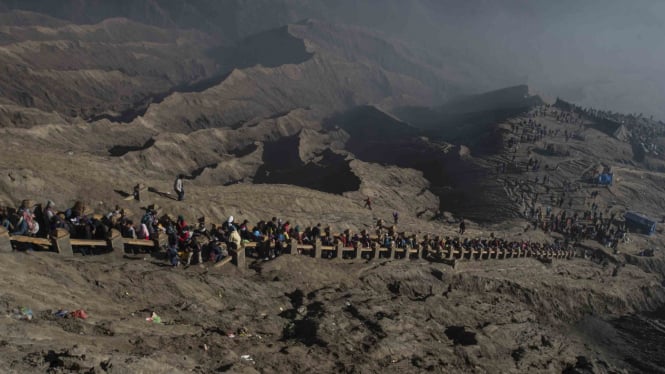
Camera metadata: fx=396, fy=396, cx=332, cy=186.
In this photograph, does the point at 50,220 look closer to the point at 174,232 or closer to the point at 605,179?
the point at 174,232

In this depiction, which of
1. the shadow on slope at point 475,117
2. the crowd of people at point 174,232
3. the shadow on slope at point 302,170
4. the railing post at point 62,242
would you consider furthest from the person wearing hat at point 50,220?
the shadow on slope at point 475,117

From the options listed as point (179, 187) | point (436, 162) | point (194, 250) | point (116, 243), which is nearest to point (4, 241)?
point (116, 243)

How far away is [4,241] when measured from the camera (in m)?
9.52

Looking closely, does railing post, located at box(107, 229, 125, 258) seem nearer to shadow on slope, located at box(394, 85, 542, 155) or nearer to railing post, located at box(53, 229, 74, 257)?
railing post, located at box(53, 229, 74, 257)

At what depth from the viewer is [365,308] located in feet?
41.9

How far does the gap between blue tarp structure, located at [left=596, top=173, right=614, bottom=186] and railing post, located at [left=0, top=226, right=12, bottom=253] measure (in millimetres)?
61797

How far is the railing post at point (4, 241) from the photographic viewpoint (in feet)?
30.9

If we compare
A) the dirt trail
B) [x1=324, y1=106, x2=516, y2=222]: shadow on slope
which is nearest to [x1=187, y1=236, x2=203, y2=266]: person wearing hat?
the dirt trail

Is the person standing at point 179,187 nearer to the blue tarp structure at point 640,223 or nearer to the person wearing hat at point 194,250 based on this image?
the person wearing hat at point 194,250

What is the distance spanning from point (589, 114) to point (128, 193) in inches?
3823

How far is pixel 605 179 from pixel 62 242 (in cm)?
6081

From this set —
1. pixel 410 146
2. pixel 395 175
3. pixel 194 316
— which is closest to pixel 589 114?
pixel 410 146

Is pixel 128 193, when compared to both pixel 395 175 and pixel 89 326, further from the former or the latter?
pixel 395 175

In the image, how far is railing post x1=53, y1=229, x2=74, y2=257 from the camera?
1051cm
